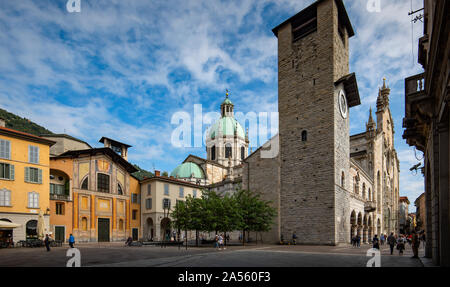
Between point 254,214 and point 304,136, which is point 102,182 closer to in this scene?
point 254,214

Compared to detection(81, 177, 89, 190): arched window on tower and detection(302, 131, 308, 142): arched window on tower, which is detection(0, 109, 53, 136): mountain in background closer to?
detection(81, 177, 89, 190): arched window on tower

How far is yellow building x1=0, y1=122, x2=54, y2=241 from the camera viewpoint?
95.9 feet

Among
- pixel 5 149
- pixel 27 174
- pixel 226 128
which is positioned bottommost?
pixel 27 174

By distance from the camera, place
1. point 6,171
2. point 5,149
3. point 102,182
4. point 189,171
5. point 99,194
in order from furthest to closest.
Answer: point 189,171 < point 102,182 < point 99,194 < point 5,149 < point 6,171

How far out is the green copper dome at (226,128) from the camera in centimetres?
8838

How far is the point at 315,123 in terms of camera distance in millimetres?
30812

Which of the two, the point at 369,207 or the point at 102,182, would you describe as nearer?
the point at 369,207

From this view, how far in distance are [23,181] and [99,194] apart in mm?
11617

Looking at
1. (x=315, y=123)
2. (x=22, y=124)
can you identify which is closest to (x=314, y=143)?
(x=315, y=123)

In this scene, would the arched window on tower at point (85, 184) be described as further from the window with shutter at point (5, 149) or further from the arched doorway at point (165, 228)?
the arched doorway at point (165, 228)

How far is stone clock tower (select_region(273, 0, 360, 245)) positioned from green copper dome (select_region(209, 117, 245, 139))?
54158 mm
